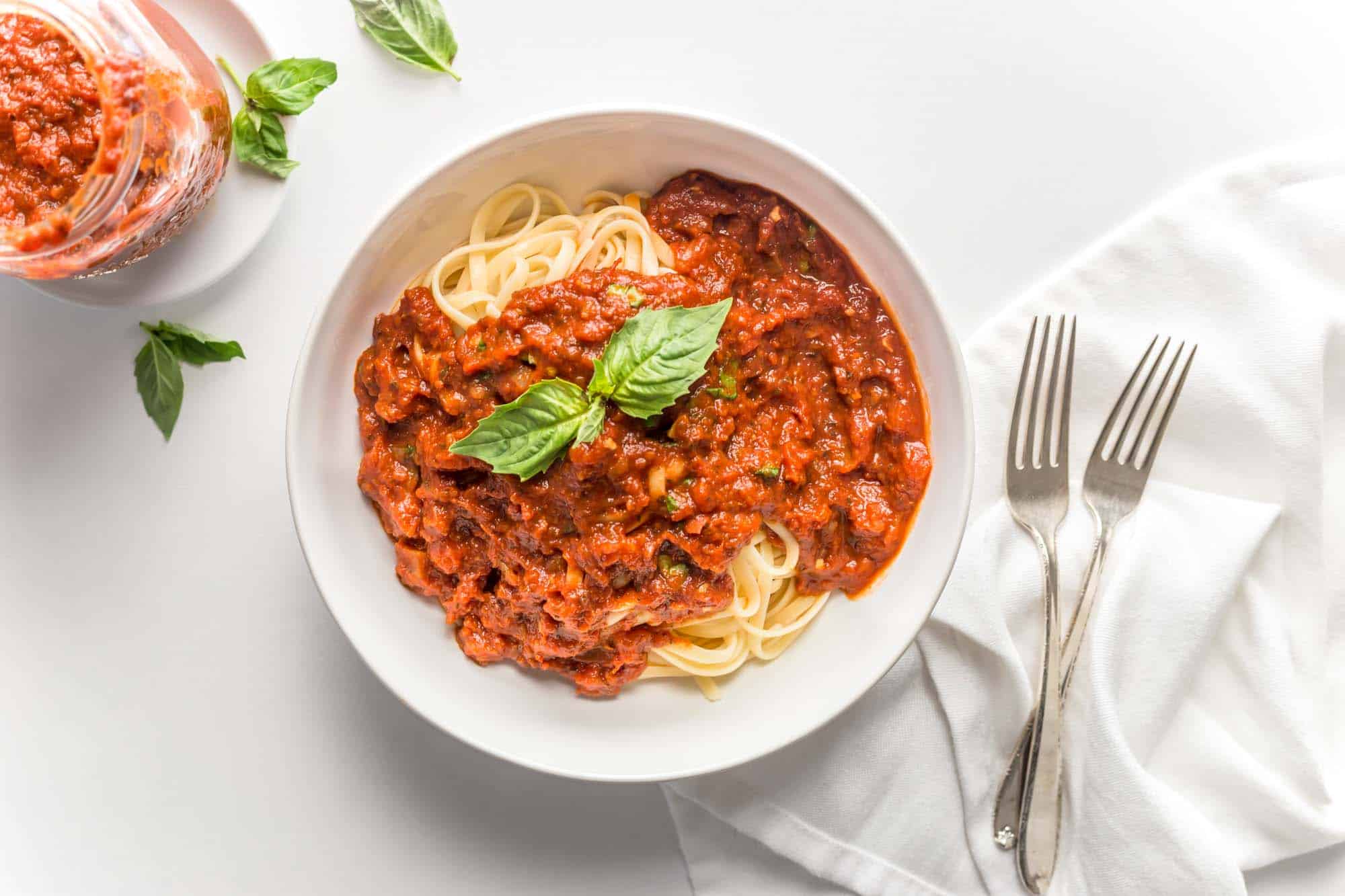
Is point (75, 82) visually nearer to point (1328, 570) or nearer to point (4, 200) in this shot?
point (4, 200)

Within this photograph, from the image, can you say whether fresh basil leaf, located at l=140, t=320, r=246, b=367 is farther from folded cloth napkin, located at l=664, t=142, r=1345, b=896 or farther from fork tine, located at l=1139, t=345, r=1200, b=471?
fork tine, located at l=1139, t=345, r=1200, b=471

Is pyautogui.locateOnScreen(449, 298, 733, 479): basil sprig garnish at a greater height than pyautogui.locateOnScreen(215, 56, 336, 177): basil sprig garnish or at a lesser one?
lesser

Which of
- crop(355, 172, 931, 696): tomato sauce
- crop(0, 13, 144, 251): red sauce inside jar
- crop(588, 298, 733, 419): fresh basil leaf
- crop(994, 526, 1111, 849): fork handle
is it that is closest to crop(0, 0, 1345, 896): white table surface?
crop(355, 172, 931, 696): tomato sauce

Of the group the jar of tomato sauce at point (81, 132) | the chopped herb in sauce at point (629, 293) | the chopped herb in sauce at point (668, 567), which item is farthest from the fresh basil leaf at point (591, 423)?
the jar of tomato sauce at point (81, 132)

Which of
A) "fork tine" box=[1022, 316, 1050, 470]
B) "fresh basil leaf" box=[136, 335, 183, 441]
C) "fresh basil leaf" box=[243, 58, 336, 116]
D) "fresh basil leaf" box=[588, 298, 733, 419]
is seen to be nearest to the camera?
"fresh basil leaf" box=[588, 298, 733, 419]

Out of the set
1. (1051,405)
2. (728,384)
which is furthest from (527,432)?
(1051,405)

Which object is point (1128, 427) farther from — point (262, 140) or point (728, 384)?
point (262, 140)
